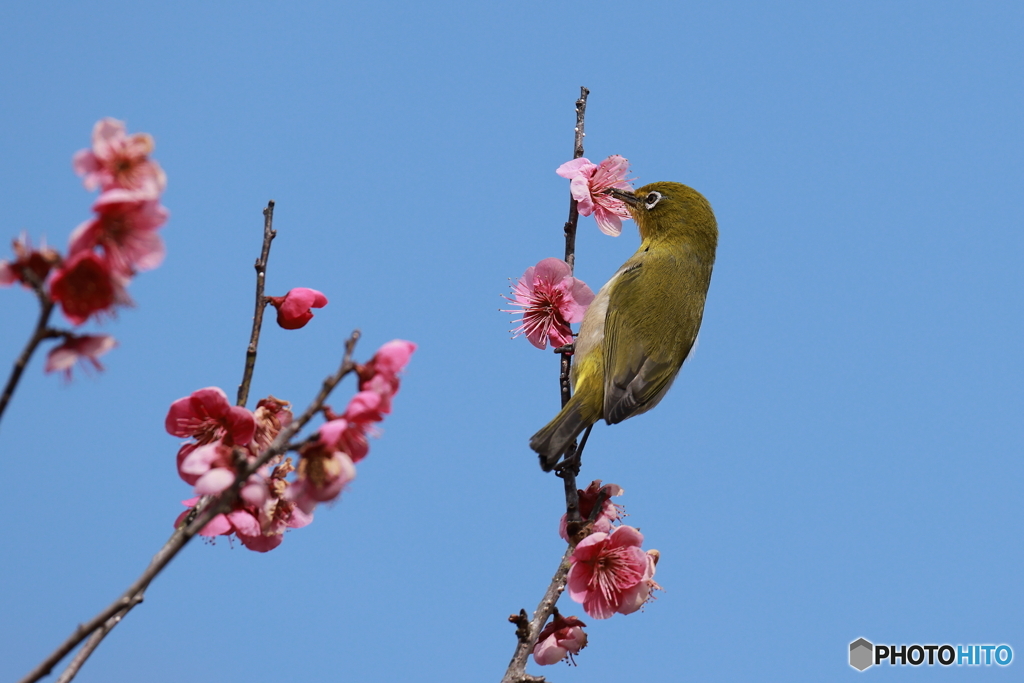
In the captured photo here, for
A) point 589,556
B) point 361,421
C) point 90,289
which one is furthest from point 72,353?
point 589,556

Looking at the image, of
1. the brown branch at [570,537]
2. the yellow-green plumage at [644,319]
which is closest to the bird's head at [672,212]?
the yellow-green plumage at [644,319]

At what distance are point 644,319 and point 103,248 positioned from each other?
4.26m

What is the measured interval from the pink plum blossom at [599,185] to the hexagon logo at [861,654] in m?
3.65

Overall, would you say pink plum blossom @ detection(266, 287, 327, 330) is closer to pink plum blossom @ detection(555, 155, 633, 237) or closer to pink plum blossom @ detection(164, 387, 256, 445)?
pink plum blossom @ detection(164, 387, 256, 445)

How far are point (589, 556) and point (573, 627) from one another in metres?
0.33

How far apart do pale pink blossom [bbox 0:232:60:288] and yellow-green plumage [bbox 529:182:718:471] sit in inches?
112

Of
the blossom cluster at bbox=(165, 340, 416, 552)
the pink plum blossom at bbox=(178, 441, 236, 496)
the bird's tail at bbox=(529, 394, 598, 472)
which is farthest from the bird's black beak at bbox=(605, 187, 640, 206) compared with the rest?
the pink plum blossom at bbox=(178, 441, 236, 496)

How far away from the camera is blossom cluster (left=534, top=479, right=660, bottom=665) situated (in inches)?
129

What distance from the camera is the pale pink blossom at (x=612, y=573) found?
10.8 feet

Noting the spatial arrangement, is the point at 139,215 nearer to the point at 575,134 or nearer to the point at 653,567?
the point at 653,567

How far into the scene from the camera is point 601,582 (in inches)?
130

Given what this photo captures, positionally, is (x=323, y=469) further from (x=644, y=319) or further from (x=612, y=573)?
(x=644, y=319)

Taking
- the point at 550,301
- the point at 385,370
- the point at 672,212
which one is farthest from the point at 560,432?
the point at 672,212

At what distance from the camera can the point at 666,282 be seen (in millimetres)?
5977
